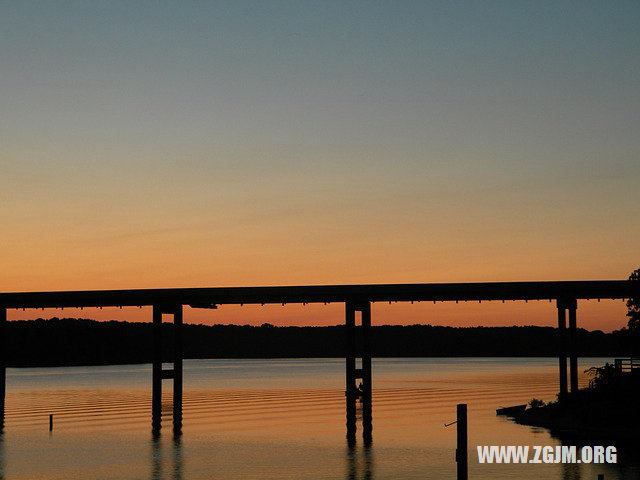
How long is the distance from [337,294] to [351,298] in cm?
115

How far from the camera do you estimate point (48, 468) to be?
56.7 m

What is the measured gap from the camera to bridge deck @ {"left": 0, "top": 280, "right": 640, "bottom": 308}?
70750 millimetres

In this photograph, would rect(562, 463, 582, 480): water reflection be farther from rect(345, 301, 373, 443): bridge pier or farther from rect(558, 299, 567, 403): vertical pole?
rect(558, 299, 567, 403): vertical pole

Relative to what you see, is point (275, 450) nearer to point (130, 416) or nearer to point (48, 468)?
point (48, 468)

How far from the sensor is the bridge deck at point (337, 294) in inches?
2785

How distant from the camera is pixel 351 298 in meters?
74.0

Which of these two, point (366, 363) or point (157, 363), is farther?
point (157, 363)

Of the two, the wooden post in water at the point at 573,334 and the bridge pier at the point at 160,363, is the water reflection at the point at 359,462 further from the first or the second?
the wooden post in water at the point at 573,334

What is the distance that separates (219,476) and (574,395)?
36.3 m

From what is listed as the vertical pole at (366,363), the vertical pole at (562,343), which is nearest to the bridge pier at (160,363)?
the vertical pole at (366,363)

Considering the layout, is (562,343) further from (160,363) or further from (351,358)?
(160,363)

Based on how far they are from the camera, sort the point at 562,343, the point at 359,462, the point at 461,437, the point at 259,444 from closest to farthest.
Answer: the point at 461,437 < the point at 359,462 < the point at 259,444 < the point at 562,343

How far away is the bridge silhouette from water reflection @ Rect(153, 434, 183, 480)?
8.60 meters

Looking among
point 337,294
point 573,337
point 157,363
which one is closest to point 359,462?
point 337,294
